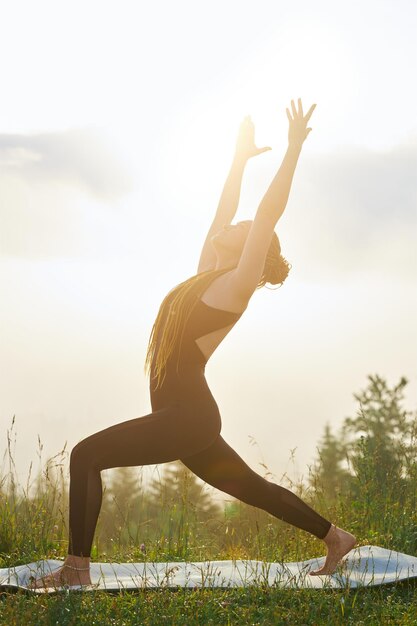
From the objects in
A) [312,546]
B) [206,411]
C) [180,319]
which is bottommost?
[312,546]

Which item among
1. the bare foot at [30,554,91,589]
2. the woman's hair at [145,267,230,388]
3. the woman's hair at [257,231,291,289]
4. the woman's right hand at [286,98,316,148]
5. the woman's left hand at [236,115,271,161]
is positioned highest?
the woman's left hand at [236,115,271,161]

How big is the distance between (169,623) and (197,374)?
141 cm

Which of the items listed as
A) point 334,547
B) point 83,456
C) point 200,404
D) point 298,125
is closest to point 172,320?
point 200,404

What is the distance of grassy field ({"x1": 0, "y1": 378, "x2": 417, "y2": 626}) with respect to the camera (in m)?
4.42

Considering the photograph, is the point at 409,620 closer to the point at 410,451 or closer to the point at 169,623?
the point at 169,623

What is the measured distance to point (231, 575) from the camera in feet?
17.1

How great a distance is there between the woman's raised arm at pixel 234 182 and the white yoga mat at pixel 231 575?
6.37ft

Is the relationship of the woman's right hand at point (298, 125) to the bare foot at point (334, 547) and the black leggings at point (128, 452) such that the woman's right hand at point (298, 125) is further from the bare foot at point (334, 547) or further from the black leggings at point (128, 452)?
the bare foot at point (334, 547)

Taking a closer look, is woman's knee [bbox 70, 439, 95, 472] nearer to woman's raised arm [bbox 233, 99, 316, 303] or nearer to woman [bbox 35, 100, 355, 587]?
woman [bbox 35, 100, 355, 587]

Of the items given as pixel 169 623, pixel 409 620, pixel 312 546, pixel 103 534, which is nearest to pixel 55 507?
pixel 103 534

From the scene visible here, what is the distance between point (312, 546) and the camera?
661cm

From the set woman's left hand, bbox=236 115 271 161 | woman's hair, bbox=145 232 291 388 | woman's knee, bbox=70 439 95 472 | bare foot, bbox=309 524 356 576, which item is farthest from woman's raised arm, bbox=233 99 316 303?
bare foot, bbox=309 524 356 576

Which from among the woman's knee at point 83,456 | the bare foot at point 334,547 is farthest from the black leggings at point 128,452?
the bare foot at point 334,547

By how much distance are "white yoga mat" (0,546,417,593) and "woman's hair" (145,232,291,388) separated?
1.11 meters
